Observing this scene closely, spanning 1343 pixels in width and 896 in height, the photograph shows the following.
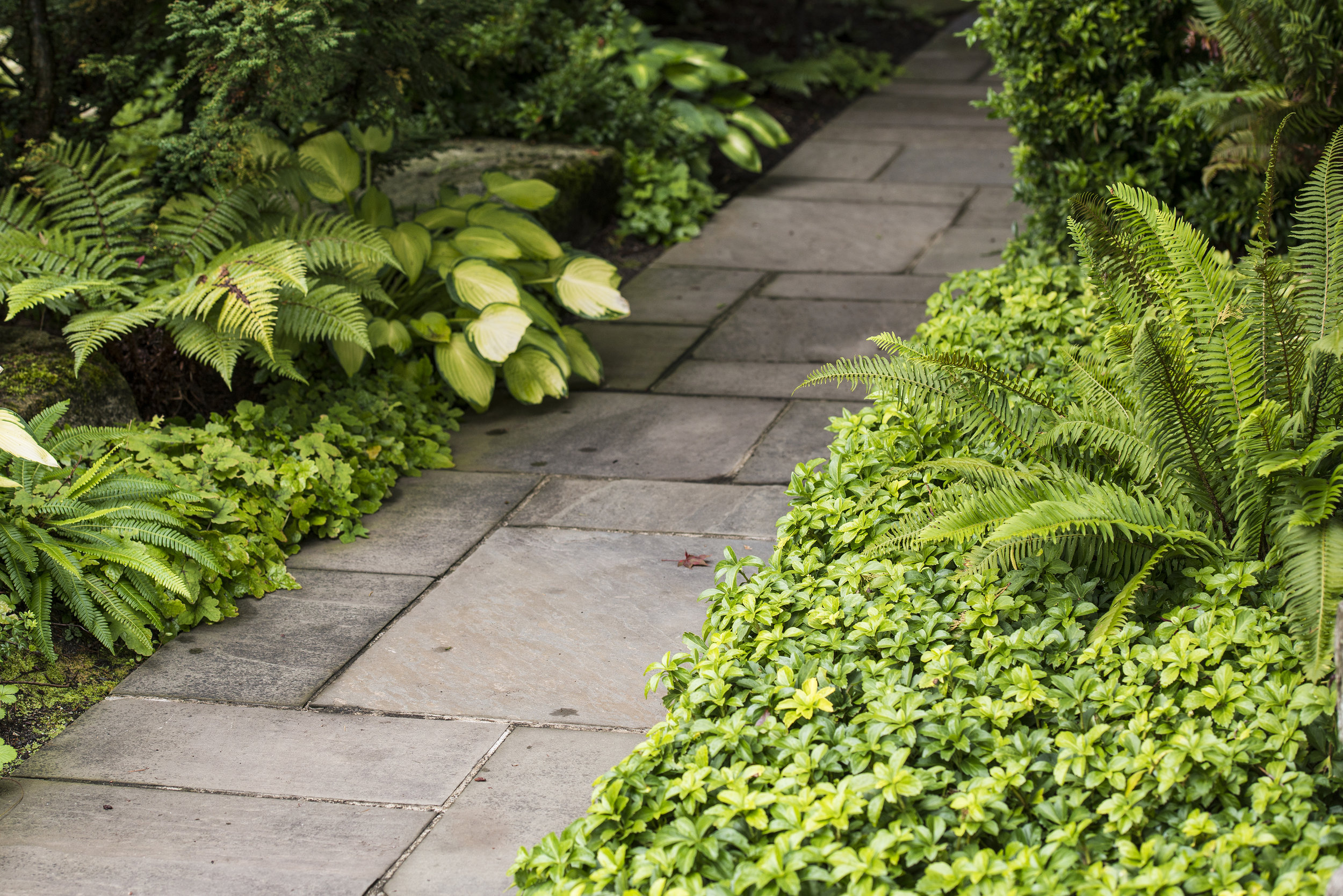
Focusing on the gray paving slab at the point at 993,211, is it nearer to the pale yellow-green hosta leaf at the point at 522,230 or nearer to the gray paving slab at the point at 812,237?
the gray paving slab at the point at 812,237

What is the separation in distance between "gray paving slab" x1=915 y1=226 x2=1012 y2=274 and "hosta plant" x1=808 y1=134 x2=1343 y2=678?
3.07 metres

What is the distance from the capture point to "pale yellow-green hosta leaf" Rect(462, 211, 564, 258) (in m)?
4.98

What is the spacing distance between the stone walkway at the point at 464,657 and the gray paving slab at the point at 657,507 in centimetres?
1

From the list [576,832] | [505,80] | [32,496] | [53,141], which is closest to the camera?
[576,832]

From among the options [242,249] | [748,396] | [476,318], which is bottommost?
[748,396]

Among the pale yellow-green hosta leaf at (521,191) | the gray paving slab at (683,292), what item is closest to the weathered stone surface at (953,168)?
the gray paving slab at (683,292)

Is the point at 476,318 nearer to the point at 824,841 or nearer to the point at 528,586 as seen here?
the point at 528,586

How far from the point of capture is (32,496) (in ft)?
10.9

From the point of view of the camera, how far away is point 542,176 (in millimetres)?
6348

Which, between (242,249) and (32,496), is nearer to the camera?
(32,496)

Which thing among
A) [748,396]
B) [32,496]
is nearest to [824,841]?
[32,496]

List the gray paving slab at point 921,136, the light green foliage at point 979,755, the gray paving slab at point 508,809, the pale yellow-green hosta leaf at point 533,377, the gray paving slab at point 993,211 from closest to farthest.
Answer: the light green foliage at point 979,755 → the gray paving slab at point 508,809 → the pale yellow-green hosta leaf at point 533,377 → the gray paving slab at point 993,211 → the gray paving slab at point 921,136

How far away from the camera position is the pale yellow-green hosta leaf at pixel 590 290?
4820 mm

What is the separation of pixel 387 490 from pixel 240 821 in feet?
5.51
